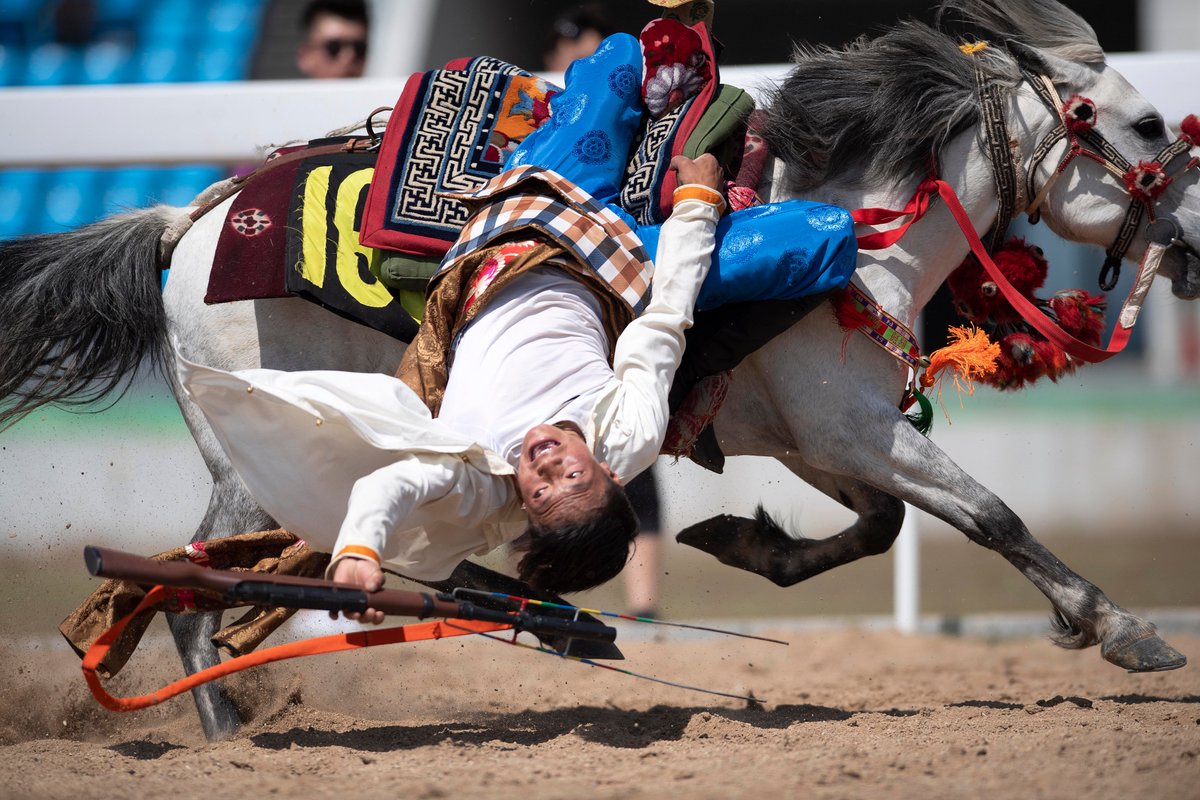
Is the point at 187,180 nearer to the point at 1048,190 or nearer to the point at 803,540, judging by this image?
the point at 803,540

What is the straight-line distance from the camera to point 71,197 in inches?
307

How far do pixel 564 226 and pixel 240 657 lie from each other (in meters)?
1.23

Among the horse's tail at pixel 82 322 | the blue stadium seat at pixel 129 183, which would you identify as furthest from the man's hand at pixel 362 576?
the blue stadium seat at pixel 129 183

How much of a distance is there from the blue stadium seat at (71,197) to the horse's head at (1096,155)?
5.84 metres

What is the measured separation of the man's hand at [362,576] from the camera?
2260mm

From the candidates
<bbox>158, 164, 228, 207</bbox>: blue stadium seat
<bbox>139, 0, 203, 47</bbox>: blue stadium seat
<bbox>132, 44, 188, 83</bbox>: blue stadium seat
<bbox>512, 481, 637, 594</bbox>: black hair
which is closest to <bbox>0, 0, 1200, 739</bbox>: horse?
<bbox>512, 481, 637, 594</bbox>: black hair

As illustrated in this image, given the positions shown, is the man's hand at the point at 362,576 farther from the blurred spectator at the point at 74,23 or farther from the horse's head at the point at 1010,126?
the blurred spectator at the point at 74,23

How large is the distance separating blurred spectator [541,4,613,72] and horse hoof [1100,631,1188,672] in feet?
10.4

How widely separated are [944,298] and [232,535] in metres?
2.57

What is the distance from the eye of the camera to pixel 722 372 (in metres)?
3.19

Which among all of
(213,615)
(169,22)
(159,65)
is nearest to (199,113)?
(213,615)

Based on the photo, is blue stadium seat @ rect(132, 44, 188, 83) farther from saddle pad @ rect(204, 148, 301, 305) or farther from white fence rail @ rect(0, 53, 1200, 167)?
saddle pad @ rect(204, 148, 301, 305)

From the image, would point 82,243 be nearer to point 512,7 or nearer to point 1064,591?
point 1064,591

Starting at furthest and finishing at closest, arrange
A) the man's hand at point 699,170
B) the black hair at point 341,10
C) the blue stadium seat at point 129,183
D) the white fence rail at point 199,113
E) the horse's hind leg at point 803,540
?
1. the blue stadium seat at point 129,183
2. the black hair at point 341,10
3. the white fence rail at point 199,113
4. the horse's hind leg at point 803,540
5. the man's hand at point 699,170
